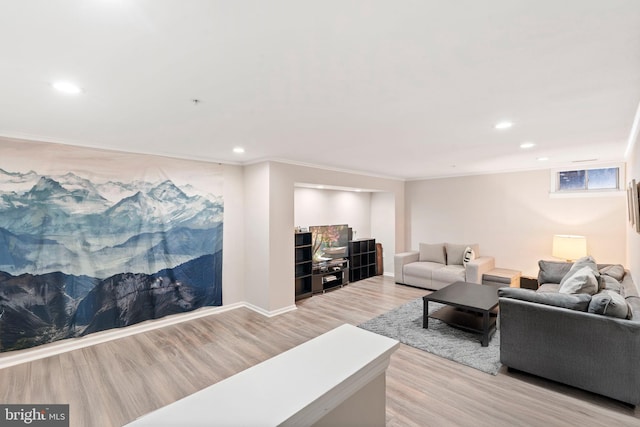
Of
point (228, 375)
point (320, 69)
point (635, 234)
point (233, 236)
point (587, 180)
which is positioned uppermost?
point (320, 69)

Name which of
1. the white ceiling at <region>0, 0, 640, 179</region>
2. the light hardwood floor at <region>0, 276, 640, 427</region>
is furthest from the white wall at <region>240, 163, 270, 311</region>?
the white ceiling at <region>0, 0, 640, 179</region>

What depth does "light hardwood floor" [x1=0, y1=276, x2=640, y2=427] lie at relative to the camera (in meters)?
2.20

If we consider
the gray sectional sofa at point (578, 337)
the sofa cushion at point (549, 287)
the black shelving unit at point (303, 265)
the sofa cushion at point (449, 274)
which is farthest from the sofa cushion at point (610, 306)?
the black shelving unit at point (303, 265)

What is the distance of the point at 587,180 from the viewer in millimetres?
4805

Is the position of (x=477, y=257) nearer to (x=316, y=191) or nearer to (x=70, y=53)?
(x=316, y=191)

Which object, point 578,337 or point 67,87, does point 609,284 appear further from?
point 67,87

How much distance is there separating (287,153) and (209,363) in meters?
2.62

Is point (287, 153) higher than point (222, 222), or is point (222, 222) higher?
point (287, 153)

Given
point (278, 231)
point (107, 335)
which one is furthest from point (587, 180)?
point (107, 335)

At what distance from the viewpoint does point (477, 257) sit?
5.70 m

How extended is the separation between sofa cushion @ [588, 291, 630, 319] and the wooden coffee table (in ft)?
3.25

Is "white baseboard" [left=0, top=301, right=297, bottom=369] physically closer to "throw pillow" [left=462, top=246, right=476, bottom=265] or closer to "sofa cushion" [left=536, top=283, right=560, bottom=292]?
"throw pillow" [left=462, top=246, right=476, bottom=265]

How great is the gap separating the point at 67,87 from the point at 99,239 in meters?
2.22

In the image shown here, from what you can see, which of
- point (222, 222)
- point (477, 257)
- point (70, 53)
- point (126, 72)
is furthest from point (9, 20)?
point (477, 257)
